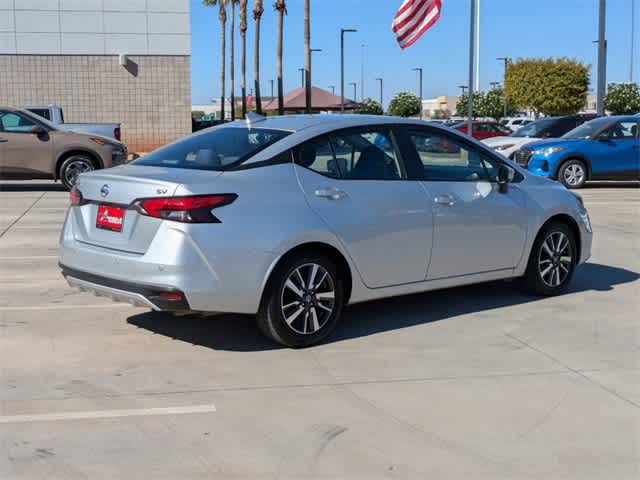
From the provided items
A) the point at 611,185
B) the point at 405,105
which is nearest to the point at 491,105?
the point at 405,105

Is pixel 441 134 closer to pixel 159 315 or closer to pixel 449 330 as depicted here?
pixel 449 330

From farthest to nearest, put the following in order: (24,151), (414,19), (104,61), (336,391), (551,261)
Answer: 1. (104,61)
2. (414,19)
3. (24,151)
4. (551,261)
5. (336,391)

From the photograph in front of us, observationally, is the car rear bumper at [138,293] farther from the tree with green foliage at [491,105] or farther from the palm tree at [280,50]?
the tree with green foliage at [491,105]

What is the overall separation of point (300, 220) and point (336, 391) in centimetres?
125

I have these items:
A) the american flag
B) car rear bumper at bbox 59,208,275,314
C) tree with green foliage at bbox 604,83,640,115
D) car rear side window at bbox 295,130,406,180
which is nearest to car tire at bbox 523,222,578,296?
car rear side window at bbox 295,130,406,180

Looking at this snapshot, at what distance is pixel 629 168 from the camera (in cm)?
1900

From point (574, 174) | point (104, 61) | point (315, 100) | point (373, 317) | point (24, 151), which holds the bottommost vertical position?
point (373, 317)

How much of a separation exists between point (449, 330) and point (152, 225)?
2436mm

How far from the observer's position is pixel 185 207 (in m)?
5.63

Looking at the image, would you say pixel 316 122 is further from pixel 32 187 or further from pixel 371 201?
pixel 32 187

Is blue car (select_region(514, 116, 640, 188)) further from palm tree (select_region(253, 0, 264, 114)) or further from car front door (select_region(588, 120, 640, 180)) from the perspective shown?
palm tree (select_region(253, 0, 264, 114))

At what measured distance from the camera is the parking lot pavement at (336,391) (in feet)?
14.1

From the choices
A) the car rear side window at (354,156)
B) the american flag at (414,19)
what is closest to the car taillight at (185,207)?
the car rear side window at (354,156)

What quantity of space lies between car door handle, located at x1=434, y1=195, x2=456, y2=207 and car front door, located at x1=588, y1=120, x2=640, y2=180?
12.8 m
